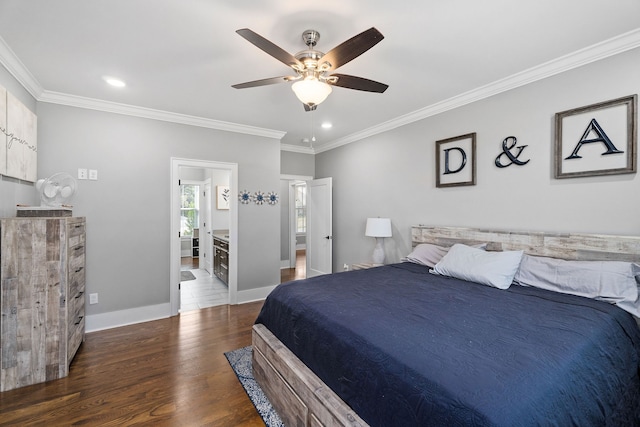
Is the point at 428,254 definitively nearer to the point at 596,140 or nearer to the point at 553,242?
the point at 553,242

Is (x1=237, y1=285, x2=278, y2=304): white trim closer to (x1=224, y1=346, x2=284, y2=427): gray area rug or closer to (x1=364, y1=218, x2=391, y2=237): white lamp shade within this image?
(x1=224, y1=346, x2=284, y2=427): gray area rug

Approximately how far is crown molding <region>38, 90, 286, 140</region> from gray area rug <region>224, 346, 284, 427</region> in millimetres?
2939

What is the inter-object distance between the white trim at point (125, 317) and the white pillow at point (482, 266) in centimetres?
338

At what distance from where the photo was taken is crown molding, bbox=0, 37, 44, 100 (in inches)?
86.9

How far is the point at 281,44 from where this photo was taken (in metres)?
2.15

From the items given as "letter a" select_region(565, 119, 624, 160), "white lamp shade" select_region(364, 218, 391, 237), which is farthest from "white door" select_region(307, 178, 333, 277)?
"letter a" select_region(565, 119, 624, 160)

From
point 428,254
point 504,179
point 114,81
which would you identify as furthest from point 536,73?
point 114,81

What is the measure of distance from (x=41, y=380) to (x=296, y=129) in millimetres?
3851

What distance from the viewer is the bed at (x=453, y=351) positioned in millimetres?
1021

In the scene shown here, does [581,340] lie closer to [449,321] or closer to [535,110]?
[449,321]

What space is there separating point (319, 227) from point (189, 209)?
4.86 meters

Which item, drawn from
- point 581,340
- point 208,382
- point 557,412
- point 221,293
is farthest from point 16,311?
point 581,340

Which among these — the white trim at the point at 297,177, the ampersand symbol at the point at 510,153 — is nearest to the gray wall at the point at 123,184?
the white trim at the point at 297,177

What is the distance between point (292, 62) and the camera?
1.86 m
